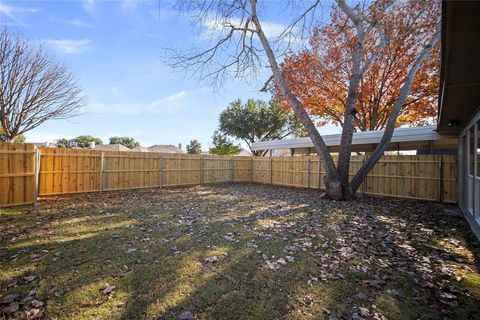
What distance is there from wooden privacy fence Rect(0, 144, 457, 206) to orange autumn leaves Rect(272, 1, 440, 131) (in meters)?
4.71

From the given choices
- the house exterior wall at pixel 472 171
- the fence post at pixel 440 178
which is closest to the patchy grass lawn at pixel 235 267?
the house exterior wall at pixel 472 171

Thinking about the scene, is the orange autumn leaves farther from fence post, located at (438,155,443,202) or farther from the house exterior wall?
the house exterior wall

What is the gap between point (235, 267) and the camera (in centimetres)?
316

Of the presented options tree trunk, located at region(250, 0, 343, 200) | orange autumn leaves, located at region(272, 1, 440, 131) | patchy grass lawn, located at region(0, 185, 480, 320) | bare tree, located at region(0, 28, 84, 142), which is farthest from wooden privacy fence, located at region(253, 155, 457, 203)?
bare tree, located at region(0, 28, 84, 142)

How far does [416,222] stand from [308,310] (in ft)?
16.4

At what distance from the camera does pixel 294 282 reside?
9.16 ft

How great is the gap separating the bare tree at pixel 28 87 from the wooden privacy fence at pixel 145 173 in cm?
798

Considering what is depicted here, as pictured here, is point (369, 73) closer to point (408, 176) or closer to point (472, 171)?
point (408, 176)

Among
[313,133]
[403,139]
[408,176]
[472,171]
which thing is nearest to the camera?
[472,171]

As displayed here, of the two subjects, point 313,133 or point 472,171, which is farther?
point 313,133

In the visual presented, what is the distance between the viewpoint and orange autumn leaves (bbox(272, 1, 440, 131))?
1073cm

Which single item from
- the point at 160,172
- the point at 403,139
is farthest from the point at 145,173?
the point at 403,139

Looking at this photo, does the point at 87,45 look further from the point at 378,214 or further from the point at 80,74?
the point at 378,214

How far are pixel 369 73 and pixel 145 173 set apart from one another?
12.8 metres
